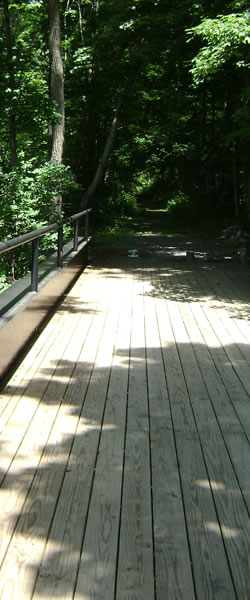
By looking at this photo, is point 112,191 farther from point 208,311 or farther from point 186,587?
point 186,587

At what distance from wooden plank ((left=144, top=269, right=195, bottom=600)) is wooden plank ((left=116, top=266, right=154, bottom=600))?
0.11 feet

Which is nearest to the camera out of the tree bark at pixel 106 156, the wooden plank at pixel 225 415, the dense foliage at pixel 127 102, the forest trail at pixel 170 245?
the wooden plank at pixel 225 415

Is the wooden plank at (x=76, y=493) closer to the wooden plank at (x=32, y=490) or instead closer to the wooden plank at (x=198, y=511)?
the wooden plank at (x=32, y=490)

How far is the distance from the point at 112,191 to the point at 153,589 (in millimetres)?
21474

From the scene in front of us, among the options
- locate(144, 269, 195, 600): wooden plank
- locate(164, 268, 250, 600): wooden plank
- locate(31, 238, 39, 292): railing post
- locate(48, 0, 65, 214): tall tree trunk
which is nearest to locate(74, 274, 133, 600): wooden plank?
locate(144, 269, 195, 600): wooden plank

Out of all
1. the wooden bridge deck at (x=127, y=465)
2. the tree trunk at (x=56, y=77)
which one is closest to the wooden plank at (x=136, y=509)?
the wooden bridge deck at (x=127, y=465)

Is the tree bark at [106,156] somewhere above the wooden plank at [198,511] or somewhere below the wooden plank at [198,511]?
above

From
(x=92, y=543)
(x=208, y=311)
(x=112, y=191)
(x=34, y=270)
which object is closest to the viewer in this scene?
(x=92, y=543)

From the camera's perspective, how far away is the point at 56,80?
1307 centimetres

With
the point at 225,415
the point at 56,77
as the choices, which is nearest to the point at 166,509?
the point at 225,415

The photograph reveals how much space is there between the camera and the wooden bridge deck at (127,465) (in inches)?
93.7

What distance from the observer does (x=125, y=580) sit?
7.68 ft

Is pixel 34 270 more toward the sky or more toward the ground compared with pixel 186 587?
more toward the sky

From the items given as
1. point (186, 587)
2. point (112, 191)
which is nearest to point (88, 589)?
point (186, 587)
